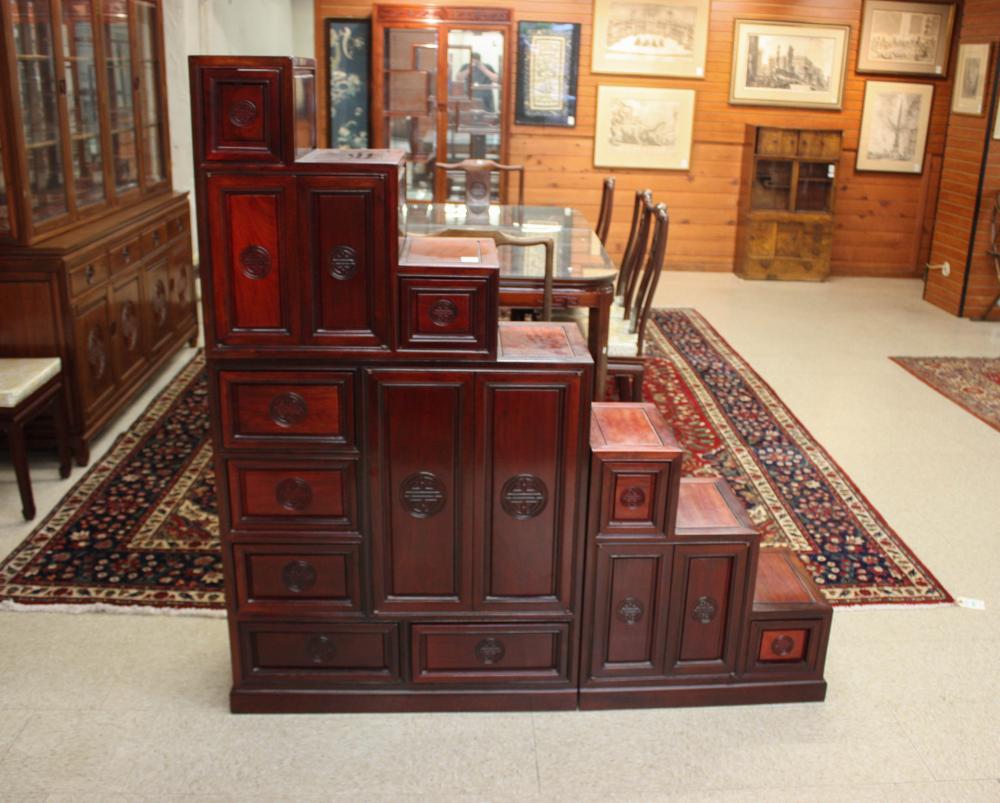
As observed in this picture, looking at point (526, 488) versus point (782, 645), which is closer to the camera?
point (526, 488)

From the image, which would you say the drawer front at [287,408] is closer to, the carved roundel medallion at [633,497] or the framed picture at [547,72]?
the carved roundel medallion at [633,497]

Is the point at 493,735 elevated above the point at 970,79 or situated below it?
below

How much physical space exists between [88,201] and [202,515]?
5.40 ft

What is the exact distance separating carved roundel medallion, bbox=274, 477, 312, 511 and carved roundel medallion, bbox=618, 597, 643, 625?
85cm

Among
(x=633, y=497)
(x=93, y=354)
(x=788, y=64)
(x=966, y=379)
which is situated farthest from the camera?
(x=788, y=64)

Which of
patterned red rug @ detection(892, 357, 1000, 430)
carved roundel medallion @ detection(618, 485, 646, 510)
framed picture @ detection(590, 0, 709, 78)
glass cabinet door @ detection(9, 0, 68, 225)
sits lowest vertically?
patterned red rug @ detection(892, 357, 1000, 430)

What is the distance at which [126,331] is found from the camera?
468cm

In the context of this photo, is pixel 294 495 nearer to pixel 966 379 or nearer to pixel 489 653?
pixel 489 653

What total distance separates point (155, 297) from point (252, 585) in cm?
290

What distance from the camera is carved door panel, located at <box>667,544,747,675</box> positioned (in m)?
2.62

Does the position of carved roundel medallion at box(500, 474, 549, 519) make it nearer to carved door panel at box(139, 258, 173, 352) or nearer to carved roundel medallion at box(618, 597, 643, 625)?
carved roundel medallion at box(618, 597, 643, 625)

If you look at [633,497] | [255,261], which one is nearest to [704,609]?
[633,497]

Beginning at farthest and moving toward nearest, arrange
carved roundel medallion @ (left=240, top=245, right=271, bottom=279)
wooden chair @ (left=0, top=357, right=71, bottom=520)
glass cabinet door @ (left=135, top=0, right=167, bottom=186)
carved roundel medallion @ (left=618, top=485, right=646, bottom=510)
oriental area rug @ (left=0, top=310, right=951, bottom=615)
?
1. glass cabinet door @ (left=135, top=0, right=167, bottom=186)
2. wooden chair @ (left=0, top=357, right=71, bottom=520)
3. oriental area rug @ (left=0, top=310, right=951, bottom=615)
4. carved roundel medallion @ (left=618, top=485, right=646, bottom=510)
5. carved roundel medallion @ (left=240, top=245, right=271, bottom=279)

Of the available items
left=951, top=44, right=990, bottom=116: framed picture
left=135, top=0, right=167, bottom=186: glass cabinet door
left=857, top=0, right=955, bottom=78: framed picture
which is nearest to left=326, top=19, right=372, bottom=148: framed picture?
left=135, top=0, right=167, bottom=186: glass cabinet door
